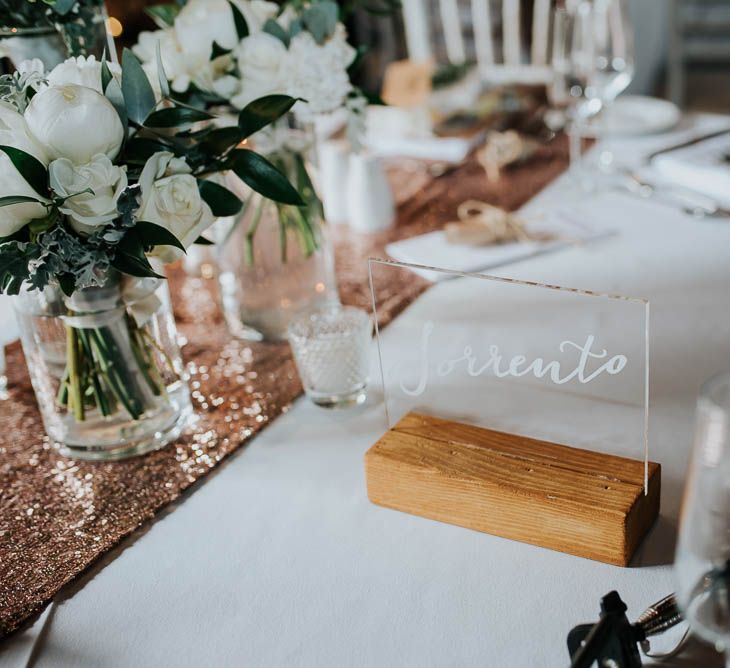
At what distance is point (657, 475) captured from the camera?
2.62 feet

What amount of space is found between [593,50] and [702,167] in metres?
0.28

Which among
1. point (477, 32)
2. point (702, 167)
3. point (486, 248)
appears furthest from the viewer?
point (477, 32)

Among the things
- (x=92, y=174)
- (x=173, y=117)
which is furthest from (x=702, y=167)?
(x=92, y=174)

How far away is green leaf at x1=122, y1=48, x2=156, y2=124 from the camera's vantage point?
833 mm

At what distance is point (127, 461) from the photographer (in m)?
1.00

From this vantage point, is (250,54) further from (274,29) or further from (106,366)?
(106,366)

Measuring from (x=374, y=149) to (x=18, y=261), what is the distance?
1.25m

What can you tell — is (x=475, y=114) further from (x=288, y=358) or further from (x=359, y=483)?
(x=359, y=483)

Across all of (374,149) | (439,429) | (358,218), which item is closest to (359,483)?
(439,429)

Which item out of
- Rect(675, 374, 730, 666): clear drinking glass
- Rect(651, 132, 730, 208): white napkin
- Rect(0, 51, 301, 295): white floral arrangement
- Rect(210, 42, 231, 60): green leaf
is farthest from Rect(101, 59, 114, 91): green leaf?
Rect(651, 132, 730, 208): white napkin

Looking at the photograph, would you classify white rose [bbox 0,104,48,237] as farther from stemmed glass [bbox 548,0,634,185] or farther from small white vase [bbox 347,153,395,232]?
stemmed glass [bbox 548,0,634,185]

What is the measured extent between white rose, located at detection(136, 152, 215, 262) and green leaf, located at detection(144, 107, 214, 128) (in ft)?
0.12

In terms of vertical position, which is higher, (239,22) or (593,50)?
(239,22)

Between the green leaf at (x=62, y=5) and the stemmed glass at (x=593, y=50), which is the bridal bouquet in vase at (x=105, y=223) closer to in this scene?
the green leaf at (x=62, y=5)
